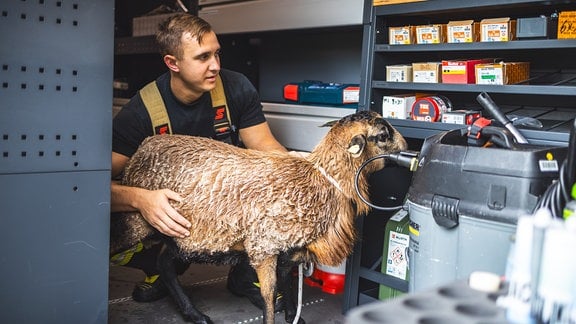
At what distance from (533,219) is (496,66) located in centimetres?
124

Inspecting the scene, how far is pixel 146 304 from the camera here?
253cm

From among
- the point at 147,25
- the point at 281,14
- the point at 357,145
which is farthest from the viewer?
the point at 147,25

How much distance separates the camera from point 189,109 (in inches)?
101

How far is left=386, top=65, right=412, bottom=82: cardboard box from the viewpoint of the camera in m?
2.26

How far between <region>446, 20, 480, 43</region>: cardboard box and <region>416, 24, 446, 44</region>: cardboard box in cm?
3

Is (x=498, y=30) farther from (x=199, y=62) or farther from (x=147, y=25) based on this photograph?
(x=147, y=25)

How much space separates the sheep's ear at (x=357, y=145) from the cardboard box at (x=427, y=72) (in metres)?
0.44

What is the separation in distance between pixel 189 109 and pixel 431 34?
1076 millimetres

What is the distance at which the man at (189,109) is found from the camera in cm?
244

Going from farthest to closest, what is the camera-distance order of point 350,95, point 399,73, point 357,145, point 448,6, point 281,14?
1. point 281,14
2. point 350,95
3. point 399,73
4. point 448,6
5. point 357,145

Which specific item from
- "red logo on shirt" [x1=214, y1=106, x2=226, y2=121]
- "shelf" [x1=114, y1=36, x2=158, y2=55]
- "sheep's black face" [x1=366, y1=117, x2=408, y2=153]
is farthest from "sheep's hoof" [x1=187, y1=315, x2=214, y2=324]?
"shelf" [x1=114, y1=36, x2=158, y2=55]

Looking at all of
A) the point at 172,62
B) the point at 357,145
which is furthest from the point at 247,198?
the point at 172,62

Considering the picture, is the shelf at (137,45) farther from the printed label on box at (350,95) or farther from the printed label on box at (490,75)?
the printed label on box at (490,75)

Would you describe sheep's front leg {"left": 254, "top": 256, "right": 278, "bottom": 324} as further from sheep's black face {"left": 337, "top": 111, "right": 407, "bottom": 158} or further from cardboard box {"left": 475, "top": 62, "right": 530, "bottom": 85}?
cardboard box {"left": 475, "top": 62, "right": 530, "bottom": 85}
